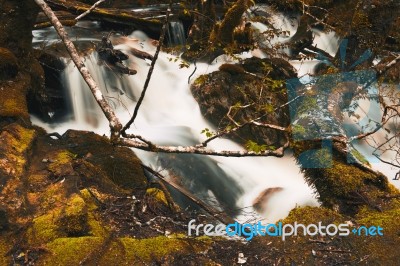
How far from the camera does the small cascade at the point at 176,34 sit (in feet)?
39.6

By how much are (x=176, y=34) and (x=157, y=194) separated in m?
8.89

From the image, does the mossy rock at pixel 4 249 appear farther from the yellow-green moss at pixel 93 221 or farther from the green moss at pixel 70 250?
the yellow-green moss at pixel 93 221

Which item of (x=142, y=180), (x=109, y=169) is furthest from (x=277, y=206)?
(x=109, y=169)

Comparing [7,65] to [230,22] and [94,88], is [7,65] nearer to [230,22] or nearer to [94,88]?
[94,88]

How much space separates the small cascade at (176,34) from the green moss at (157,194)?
8.49m

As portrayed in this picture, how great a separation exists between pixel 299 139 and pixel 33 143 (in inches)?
129

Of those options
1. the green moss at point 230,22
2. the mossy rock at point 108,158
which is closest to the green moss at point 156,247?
the mossy rock at point 108,158

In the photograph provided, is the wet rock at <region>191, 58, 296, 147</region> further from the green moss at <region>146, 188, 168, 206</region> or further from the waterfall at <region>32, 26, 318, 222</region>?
the green moss at <region>146, 188, 168, 206</region>

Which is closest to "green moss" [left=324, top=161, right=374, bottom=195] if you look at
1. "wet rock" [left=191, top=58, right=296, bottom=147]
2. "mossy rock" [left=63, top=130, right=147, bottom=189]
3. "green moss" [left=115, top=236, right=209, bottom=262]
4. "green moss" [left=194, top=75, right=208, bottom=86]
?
"green moss" [left=115, top=236, right=209, bottom=262]

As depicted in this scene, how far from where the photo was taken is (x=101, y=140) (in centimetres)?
561

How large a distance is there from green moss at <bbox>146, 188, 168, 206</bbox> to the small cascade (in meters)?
8.49

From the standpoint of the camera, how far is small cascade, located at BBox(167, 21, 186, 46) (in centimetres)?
→ 1207

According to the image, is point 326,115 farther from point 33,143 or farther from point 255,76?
point 33,143

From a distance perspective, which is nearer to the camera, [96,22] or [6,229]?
[6,229]
